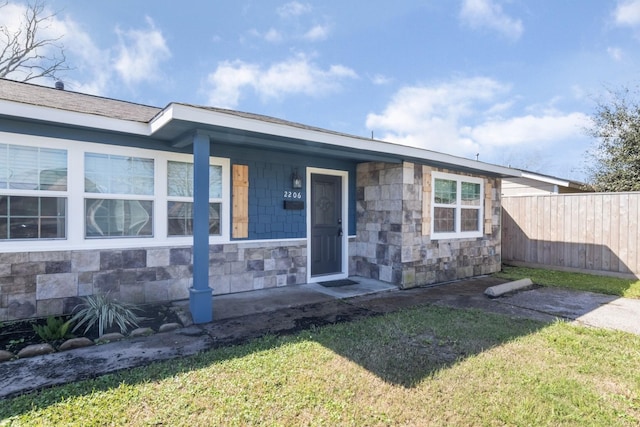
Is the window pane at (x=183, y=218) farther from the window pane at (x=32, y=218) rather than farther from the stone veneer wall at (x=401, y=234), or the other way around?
the stone veneer wall at (x=401, y=234)

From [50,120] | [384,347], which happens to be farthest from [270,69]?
[384,347]

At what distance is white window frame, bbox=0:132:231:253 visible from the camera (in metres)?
3.90

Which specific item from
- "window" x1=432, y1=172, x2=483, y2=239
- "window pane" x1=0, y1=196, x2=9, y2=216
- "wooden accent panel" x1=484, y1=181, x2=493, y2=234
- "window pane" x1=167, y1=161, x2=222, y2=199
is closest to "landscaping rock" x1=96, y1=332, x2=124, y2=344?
"window pane" x1=0, y1=196, x2=9, y2=216

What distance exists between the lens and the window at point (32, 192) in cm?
383

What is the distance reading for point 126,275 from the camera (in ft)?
14.7

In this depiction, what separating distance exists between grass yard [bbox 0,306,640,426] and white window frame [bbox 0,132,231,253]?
87.4 inches

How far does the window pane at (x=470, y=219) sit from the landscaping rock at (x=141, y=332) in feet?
20.1

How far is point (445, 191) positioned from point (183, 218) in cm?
497

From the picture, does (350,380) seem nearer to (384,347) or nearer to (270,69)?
(384,347)

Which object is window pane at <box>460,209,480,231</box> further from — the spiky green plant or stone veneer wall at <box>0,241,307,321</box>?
the spiky green plant

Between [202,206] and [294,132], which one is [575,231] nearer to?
[294,132]

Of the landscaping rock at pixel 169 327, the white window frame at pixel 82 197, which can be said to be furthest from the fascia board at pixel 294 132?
the landscaping rock at pixel 169 327

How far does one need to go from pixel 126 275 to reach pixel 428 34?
9.31 meters

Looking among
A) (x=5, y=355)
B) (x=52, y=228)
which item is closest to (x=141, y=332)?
(x=5, y=355)
